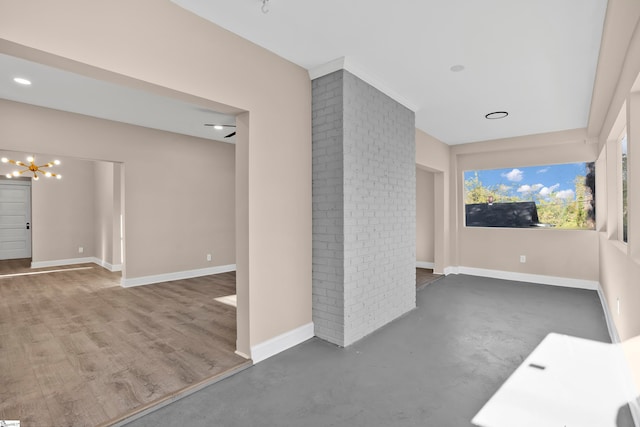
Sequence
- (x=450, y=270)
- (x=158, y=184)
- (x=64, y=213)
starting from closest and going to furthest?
(x=158, y=184)
(x=450, y=270)
(x=64, y=213)

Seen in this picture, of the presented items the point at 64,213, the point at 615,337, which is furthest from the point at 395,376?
the point at 64,213

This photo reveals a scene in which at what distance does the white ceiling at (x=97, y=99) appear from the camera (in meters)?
3.25

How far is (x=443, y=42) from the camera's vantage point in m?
2.64

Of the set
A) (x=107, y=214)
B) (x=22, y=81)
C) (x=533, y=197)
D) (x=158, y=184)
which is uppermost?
(x=22, y=81)

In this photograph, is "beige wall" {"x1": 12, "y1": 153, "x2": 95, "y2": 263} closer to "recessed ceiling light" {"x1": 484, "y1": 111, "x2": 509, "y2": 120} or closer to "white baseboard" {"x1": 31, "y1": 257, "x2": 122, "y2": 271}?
"white baseboard" {"x1": 31, "y1": 257, "x2": 122, "y2": 271}

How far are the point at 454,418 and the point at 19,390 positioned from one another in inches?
114

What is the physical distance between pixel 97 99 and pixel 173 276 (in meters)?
3.08

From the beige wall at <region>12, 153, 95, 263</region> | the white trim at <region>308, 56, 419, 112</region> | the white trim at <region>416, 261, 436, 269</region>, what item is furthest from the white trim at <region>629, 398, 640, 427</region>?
the beige wall at <region>12, 153, 95, 263</region>

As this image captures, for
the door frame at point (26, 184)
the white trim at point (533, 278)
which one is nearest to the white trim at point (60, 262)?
the door frame at point (26, 184)

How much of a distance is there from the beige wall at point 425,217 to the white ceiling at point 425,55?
2.39 m

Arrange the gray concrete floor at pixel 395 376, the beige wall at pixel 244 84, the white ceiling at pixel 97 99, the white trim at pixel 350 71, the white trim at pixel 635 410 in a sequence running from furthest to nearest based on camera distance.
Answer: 1. the white ceiling at pixel 97 99
2. the white trim at pixel 350 71
3. the gray concrete floor at pixel 395 376
4. the white trim at pixel 635 410
5. the beige wall at pixel 244 84

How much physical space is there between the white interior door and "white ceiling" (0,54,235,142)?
17.9 ft

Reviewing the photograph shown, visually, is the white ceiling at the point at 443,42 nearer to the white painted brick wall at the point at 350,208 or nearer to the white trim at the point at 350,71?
the white trim at the point at 350,71

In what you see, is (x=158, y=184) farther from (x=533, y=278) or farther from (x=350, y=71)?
(x=533, y=278)
